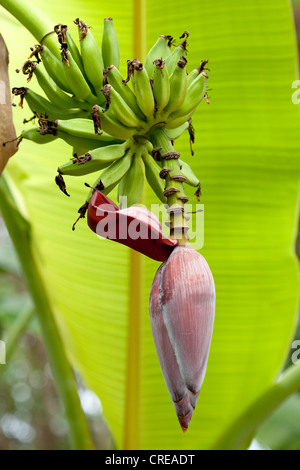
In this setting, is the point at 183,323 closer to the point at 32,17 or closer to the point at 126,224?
the point at 126,224

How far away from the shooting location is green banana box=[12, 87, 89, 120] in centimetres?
45

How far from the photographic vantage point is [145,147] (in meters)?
0.47

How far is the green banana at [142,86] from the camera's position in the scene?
0.44 m

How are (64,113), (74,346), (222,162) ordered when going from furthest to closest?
(74,346) < (222,162) < (64,113)

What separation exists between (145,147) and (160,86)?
0.05 m

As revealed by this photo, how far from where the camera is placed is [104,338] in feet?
2.98

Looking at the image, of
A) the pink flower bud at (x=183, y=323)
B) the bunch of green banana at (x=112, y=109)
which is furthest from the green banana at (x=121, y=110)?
the pink flower bud at (x=183, y=323)

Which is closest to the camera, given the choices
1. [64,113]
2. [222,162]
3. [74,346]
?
[64,113]

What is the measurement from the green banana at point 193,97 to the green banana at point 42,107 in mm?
82

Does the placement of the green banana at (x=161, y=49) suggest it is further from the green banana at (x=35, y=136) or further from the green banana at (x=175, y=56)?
the green banana at (x=35, y=136)
